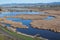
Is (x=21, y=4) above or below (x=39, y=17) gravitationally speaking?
above

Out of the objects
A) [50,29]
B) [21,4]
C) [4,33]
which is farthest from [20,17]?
[50,29]

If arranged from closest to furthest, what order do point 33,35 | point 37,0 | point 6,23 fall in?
point 33,35
point 6,23
point 37,0

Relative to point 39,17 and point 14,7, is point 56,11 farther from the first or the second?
point 14,7

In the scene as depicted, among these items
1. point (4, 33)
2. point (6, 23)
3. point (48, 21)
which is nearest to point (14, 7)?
point (6, 23)

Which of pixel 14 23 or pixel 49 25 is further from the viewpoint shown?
pixel 14 23

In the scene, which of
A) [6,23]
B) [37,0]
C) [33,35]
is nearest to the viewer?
[33,35]

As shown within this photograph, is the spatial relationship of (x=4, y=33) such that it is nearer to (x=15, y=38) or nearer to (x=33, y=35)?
(x=15, y=38)

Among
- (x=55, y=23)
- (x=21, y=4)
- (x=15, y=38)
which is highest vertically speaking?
(x=21, y=4)

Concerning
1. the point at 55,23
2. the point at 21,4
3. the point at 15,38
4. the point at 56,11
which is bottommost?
the point at 15,38

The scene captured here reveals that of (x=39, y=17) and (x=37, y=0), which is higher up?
(x=37, y=0)

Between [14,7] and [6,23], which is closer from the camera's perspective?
[6,23]
